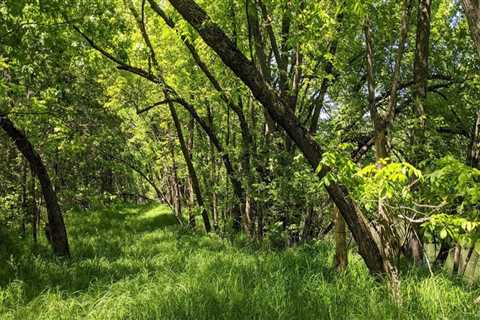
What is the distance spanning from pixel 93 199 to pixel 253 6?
5.77 m

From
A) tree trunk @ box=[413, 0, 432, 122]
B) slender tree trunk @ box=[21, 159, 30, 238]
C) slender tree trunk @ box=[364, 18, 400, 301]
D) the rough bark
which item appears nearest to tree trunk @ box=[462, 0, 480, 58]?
slender tree trunk @ box=[364, 18, 400, 301]

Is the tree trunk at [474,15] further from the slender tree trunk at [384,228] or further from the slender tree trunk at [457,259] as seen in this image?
the slender tree trunk at [457,259]

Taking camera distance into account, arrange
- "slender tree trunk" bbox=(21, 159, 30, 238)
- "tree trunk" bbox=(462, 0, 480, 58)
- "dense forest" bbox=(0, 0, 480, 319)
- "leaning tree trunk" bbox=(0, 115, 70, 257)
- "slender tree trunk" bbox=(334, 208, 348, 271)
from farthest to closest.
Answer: "slender tree trunk" bbox=(21, 159, 30, 238) < "leaning tree trunk" bbox=(0, 115, 70, 257) < "slender tree trunk" bbox=(334, 208, 348, 271) < "dense forest" bbox=(0, 0, 480, 319) < "tree trunk" bbox=(462, 0, 480, 58)

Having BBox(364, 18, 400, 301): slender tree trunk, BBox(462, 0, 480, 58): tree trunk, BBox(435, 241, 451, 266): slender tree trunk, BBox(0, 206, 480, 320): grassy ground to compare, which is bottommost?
BBox(435, 241, 451, 266): slender tree trunk

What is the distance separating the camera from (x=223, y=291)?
455 centimetres

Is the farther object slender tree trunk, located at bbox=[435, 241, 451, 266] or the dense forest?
slender tree trunk, located at bbox=[435, 241, 451, 266]

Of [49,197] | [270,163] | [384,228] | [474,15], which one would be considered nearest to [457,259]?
[270,163]

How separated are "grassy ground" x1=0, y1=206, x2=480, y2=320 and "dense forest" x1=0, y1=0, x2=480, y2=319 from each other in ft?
0.10

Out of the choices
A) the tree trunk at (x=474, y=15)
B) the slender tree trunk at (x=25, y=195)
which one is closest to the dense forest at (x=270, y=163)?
the tree trunk at (x=474, y=15)

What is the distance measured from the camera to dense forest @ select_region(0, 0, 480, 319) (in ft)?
14.1

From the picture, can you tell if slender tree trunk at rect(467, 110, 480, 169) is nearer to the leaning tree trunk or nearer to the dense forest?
the dense forest

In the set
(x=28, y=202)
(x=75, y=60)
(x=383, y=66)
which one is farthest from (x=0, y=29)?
(x=383, y=66)

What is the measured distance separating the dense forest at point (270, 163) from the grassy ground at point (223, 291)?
30 millimetres

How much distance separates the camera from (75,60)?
6.85m
